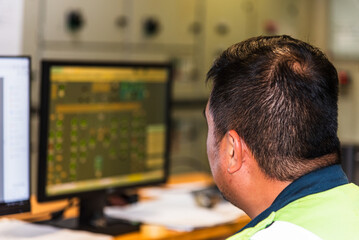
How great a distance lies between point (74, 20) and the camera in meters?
3.13

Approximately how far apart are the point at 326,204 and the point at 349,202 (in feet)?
0.15

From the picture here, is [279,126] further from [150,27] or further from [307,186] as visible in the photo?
[150,27]

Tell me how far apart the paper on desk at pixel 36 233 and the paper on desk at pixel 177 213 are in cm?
22

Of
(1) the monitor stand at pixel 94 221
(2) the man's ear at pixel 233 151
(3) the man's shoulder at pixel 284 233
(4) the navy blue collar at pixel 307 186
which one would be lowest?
(1) the monitor stand at pixel 94 221

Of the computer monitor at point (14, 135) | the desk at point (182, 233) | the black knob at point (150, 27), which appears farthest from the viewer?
the black knob at point (150, 27)

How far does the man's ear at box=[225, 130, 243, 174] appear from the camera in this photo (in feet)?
3.38

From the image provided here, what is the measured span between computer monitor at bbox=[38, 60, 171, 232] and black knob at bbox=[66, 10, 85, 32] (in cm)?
140

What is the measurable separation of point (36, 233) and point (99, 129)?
341 millimetres

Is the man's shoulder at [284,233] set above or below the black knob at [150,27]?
below

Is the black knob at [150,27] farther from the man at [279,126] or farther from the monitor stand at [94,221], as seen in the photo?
the man at [279,126]

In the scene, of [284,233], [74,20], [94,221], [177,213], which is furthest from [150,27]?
[284,233]

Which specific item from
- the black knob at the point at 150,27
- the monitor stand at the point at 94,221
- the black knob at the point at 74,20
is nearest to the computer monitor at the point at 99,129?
the monitor stand at the point at 94,221

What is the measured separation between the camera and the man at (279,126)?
0.97 metres

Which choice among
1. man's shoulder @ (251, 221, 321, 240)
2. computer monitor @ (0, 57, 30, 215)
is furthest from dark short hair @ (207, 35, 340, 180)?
computer monitor @ (0, 57, 30, 215)
